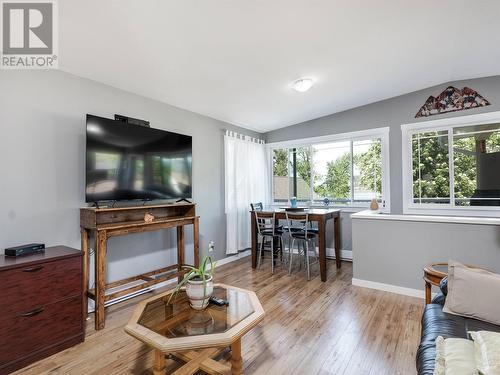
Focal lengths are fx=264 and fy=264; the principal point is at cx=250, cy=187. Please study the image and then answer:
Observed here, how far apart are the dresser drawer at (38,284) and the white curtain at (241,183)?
2514 millimetres

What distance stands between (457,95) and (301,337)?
3907 mm

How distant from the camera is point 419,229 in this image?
2.96 m

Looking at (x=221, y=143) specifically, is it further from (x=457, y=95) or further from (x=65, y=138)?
(x=457, y=95)

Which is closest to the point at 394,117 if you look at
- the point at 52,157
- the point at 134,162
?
the point at 134,162

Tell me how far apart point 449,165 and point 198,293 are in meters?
4.09

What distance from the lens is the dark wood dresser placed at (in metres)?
1.78

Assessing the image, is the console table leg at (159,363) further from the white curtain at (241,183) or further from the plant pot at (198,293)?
the white curtain at (241,183)

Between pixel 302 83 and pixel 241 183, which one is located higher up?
pixel 302 83

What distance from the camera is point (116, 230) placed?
2465 millimetres

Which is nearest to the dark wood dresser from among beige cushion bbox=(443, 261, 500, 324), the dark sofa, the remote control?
the remote control

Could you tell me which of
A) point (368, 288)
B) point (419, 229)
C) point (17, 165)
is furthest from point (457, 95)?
point (17, 165)

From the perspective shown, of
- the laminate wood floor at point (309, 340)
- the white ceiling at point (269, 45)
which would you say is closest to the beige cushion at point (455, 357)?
the laminate wood floor at point (309, 340)

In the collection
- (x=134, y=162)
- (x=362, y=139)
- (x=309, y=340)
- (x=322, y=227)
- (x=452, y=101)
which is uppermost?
(x=452, y=101)

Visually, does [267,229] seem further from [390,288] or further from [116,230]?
[116,230]
